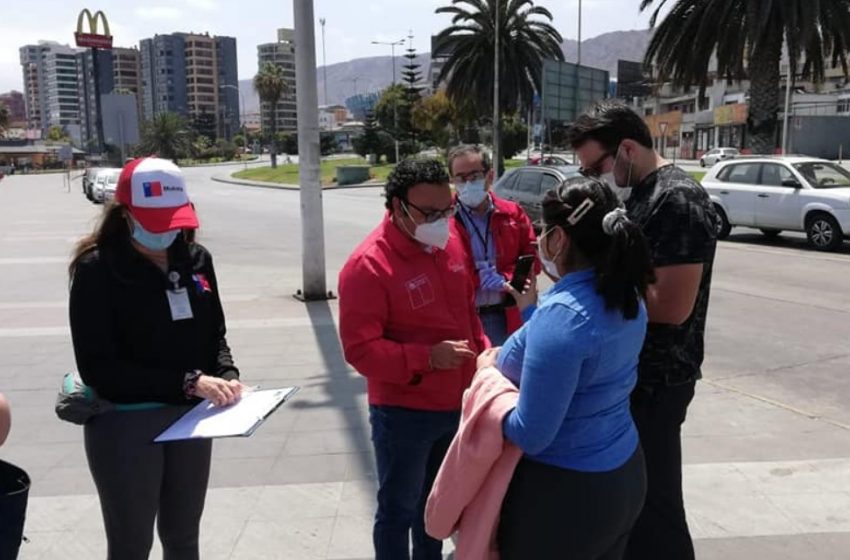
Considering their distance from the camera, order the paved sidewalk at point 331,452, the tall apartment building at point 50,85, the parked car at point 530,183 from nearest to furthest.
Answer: the paved sidewalk at point 331,452
the parked car at point 530,183
the tall apartment building at point 50,85

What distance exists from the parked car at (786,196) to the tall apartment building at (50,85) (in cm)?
16531

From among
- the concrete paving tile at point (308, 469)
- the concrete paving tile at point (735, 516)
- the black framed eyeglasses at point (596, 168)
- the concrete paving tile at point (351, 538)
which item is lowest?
the concrete paving tile at point (308, 469)

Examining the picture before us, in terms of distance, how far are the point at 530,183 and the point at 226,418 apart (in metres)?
12.2

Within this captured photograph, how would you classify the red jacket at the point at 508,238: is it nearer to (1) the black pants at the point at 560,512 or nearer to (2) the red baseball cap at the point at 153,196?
(2) the red baseball cap at the point at 153,196

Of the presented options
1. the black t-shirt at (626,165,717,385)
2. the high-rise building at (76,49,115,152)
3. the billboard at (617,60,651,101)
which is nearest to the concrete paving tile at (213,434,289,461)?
the black t-shirt at (626,165,717,385)

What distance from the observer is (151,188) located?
96.0 inches

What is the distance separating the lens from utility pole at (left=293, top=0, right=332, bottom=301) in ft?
30.9

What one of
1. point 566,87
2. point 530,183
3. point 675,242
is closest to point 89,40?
point 566,87

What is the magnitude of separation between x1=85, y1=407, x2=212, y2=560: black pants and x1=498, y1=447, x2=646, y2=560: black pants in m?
1.16

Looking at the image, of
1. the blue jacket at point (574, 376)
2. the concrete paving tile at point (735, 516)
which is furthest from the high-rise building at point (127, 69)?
the blue jacket at point (574, 376)

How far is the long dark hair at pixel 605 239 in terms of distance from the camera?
1.96 meters

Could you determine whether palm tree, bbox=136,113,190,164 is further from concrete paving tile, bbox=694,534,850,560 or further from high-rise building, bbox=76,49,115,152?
concrete paving tile, bbox=694,534,850,560

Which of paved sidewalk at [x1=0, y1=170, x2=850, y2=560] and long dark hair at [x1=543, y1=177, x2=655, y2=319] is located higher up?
long dark hair at [x1=543, y1=177, x2=655, y2=319]

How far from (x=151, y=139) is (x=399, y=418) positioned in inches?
3314
